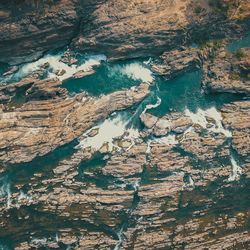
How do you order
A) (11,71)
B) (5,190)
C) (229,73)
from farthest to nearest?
1. (229,73)
2. (11,71)
3. (5,190)

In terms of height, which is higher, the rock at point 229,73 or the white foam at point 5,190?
the rock at point 229,73

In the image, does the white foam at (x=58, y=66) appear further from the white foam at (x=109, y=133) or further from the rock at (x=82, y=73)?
the white foam at (x=109, y=133)

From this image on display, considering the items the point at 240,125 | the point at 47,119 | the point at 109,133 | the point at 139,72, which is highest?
the point at 139,72

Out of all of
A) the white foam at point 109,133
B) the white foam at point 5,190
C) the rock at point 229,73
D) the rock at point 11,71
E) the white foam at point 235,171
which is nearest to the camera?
the white foam at point 5,190

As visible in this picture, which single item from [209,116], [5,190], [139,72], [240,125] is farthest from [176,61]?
[5,190]

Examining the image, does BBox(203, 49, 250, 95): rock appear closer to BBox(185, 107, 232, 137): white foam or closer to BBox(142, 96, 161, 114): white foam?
BBox(185, 107, 232, 137): white foam

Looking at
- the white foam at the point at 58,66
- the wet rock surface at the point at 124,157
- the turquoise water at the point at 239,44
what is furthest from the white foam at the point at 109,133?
the turquoise water at the point at 239,44

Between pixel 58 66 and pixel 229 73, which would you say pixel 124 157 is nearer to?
pixel 58 66
